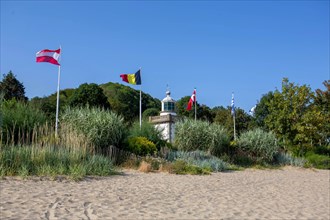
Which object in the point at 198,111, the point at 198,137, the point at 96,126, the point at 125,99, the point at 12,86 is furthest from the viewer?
the point at 125,99

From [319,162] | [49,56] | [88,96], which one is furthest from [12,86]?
[319,162]

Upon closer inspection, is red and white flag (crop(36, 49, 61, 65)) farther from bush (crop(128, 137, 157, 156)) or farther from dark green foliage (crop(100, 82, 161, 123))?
dark green foliage (crop(100, 82, 161, 123))

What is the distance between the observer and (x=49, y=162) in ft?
36.0

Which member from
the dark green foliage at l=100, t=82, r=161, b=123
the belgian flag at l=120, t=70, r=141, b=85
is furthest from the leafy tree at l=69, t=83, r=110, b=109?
the belgian flag at l=120, t=70, r=141, b=85

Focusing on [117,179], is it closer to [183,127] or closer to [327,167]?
[183,127]

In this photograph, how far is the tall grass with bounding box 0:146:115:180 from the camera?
401 inches

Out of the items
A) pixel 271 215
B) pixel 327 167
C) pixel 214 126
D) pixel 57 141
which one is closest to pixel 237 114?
pixel 327 167

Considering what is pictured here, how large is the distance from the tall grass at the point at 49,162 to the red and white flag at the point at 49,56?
7754mm

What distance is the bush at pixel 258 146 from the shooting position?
73.0ft

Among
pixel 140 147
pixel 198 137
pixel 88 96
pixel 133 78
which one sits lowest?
pixel 140 147

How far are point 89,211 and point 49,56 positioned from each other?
539 inches

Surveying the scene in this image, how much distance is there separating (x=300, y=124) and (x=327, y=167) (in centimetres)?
427

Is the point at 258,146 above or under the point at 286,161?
above

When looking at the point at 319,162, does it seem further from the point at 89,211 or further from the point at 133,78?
the point at 89,211
